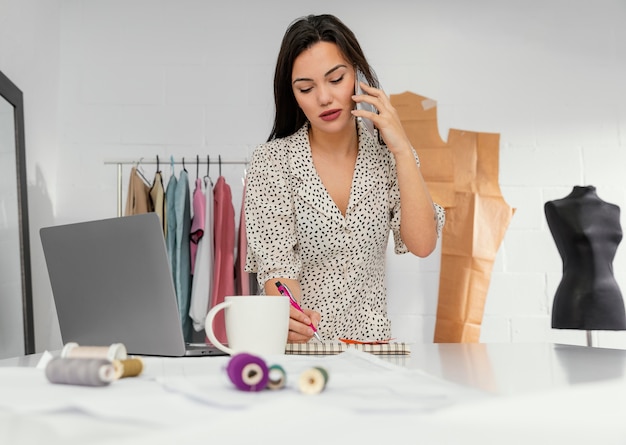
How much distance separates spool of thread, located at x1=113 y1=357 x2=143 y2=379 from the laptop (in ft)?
1.18

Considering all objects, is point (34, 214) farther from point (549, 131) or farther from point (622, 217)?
point (622, 217)

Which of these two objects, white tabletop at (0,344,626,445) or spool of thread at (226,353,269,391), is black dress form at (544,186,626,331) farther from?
spool of thread at (226,353,269,391)

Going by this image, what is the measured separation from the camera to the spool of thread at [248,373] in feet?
1.61

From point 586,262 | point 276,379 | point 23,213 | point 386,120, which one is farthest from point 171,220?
point 276,379

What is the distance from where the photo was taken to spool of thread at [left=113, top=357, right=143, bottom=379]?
562mm

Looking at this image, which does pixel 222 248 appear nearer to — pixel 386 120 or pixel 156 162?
pixel 156 162

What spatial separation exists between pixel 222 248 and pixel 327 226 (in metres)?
1.11

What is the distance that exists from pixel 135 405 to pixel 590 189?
2.17 metres

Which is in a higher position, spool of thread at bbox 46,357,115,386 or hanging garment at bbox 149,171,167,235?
hanging garment at bbox 149,171,167,235

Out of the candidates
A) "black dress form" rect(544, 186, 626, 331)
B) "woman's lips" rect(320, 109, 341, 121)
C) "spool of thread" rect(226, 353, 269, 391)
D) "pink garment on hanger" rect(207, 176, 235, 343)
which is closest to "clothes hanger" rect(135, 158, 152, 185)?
"pink garment on hanger" rect(207, 176, 235, 343)

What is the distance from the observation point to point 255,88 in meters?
3.02

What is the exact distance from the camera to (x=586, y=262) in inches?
87.7

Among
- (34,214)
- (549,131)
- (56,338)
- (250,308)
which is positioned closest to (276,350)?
(250,308)

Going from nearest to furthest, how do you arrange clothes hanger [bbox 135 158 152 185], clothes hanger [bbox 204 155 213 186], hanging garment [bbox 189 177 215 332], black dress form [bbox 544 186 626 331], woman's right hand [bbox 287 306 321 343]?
woman's right hand [bbox 287 306 321 343] < black dress form [bbox 544 186 626 331] < hanging garment [bbox 189 177 215 332] < clothes hanger [bbox 204 155 213 186] < clothes hanger [bbox 135 158 152 185]
